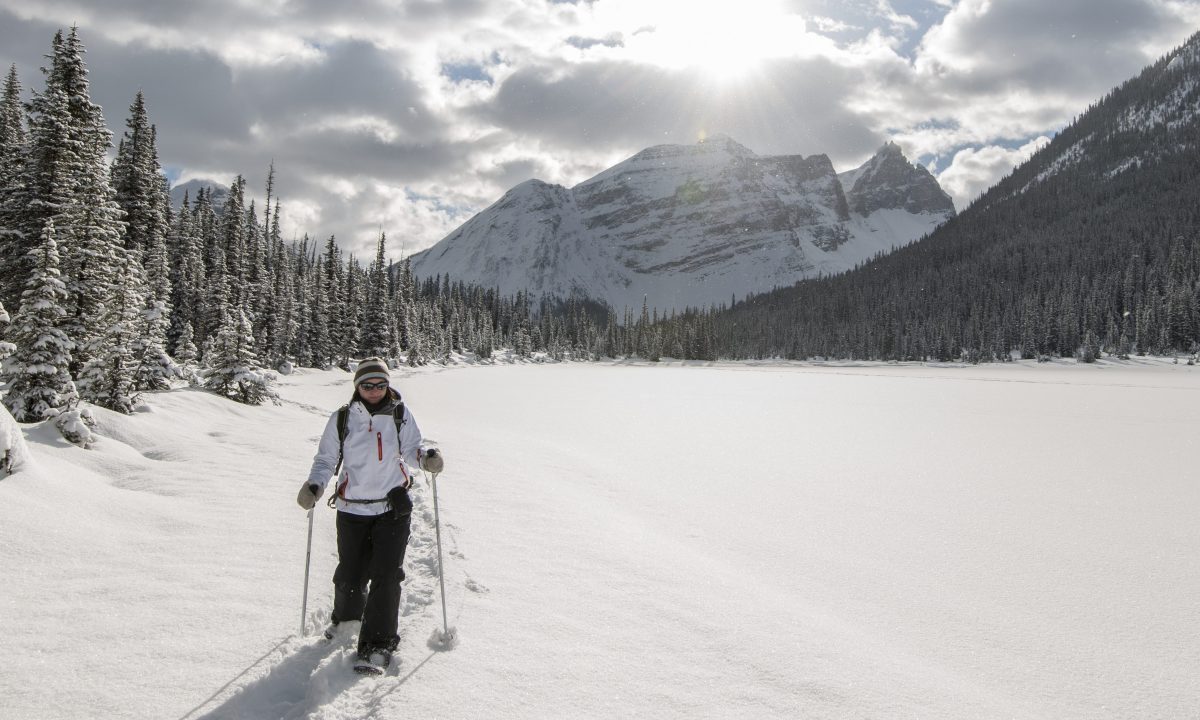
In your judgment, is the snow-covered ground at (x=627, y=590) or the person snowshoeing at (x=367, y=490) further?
the person snowshoeing at (x=367, y=490)

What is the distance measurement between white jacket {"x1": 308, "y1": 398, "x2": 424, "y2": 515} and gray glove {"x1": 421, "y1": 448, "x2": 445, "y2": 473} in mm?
149

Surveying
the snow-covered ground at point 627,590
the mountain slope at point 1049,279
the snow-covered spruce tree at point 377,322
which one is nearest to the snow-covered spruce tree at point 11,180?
the snow-covered ground at point 627,590

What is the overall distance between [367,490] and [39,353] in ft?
38.5

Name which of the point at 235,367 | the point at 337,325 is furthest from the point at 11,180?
the point at 337,325

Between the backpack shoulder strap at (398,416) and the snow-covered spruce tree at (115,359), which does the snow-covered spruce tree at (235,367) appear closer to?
the snow-covered spruce tree at (115,359)

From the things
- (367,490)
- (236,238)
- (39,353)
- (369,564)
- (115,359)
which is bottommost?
(369,564)

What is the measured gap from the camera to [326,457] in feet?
15.6

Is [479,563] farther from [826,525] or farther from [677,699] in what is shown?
[826,525]

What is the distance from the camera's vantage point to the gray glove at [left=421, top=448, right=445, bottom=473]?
488 centimetres

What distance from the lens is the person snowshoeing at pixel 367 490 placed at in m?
4.69

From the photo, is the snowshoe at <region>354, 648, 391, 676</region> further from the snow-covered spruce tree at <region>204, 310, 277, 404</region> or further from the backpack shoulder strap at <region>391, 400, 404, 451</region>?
the snow-covered spruce tree at <region>204, 310, 277, 404</region>

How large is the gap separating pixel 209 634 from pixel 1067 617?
7.88m

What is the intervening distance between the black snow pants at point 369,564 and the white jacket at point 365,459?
117 millimetres

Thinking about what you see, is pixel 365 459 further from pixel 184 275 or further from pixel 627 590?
pixel 184 275
